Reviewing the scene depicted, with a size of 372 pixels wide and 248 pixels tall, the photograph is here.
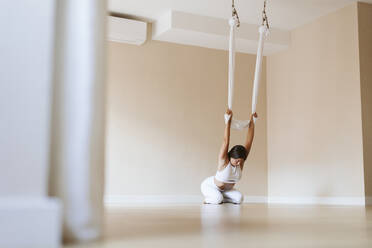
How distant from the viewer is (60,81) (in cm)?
140

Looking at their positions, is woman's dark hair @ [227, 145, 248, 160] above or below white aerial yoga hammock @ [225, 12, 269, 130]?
below

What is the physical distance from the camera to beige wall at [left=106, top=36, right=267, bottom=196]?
23.5 ft

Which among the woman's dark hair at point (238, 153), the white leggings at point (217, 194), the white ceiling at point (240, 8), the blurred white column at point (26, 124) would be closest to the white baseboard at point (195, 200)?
the white leggings at point (217, 194)

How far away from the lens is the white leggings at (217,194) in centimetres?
627

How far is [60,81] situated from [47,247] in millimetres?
458

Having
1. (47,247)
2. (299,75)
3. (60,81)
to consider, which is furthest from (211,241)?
(299,75)

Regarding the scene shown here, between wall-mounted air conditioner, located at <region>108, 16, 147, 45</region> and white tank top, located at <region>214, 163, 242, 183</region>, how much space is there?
2.25m

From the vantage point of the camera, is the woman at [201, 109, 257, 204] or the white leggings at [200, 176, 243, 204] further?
the white leggings at [200, 176, 243, 204]

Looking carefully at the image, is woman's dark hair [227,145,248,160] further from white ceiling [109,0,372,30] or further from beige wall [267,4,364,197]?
white ceiling [109,0,372,30]

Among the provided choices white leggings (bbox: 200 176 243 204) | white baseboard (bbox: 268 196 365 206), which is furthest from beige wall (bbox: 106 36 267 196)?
white leggings (bbox: 200 176 243 204)

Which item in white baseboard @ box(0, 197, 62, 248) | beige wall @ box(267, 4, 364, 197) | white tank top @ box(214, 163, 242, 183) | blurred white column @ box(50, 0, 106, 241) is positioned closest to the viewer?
white baseboard @ box(0, 197, 62, 248)

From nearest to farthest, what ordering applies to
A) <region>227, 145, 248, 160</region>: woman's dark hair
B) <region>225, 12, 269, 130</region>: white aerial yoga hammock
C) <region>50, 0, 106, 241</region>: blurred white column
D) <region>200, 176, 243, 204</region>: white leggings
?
<region>50, 0, 106, 241</region>: blurred white column, <region>225, 12, 269, 130</region>: white aerial yoga hammock, <region>227, 145, 248, 160</region>: woman's dark hair, <region>200, 176, 243, 204</region>: white leggings

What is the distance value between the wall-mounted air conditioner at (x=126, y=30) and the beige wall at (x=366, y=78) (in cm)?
286

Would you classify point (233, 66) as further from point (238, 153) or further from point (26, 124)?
point (26, 124)
